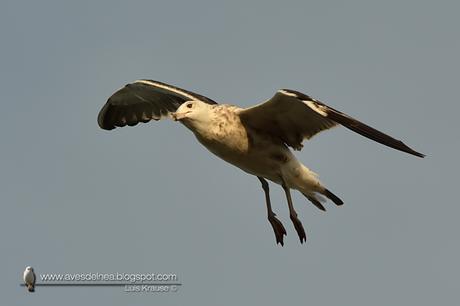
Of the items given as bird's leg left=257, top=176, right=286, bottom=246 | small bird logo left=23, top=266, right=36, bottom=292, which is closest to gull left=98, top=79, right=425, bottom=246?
bird's leg left=257, top=176, right=286, bottom=246

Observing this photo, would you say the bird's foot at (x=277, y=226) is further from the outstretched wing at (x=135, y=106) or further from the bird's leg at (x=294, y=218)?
the outstretched wing at (x=135, y=106)

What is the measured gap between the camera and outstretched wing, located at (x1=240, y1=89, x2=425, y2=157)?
1712 cm

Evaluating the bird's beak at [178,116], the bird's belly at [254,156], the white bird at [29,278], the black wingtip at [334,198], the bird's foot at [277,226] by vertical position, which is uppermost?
the bird's beak at [178,116]

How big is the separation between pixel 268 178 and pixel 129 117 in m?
5.07

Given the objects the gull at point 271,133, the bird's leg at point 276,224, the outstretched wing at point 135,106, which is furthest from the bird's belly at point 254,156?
the outstretched wing at point 135,106

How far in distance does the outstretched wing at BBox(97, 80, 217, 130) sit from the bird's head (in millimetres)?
3756

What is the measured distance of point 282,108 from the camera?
18453 millimetres

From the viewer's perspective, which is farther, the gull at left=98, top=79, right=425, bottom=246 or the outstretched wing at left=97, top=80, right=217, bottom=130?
the outstretched wing at left=97, top=80, right=217, bottom=130

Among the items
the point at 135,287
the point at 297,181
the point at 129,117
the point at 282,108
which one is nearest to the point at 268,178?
the point at 297,181

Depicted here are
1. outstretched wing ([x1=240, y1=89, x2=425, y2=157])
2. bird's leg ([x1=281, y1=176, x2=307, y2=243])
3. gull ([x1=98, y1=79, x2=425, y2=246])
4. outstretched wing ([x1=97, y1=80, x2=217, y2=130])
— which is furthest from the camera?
outstretched wing ([x1=97, y1=80, x2=217, y2=130])

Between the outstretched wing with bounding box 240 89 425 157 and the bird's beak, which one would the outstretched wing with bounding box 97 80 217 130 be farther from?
the outstretched wing with bounding box 240 89 425 157

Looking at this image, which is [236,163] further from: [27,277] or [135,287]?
[27,277]

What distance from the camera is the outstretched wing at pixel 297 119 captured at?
17.1 metres

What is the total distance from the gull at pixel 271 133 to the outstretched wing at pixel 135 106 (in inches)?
99.6
